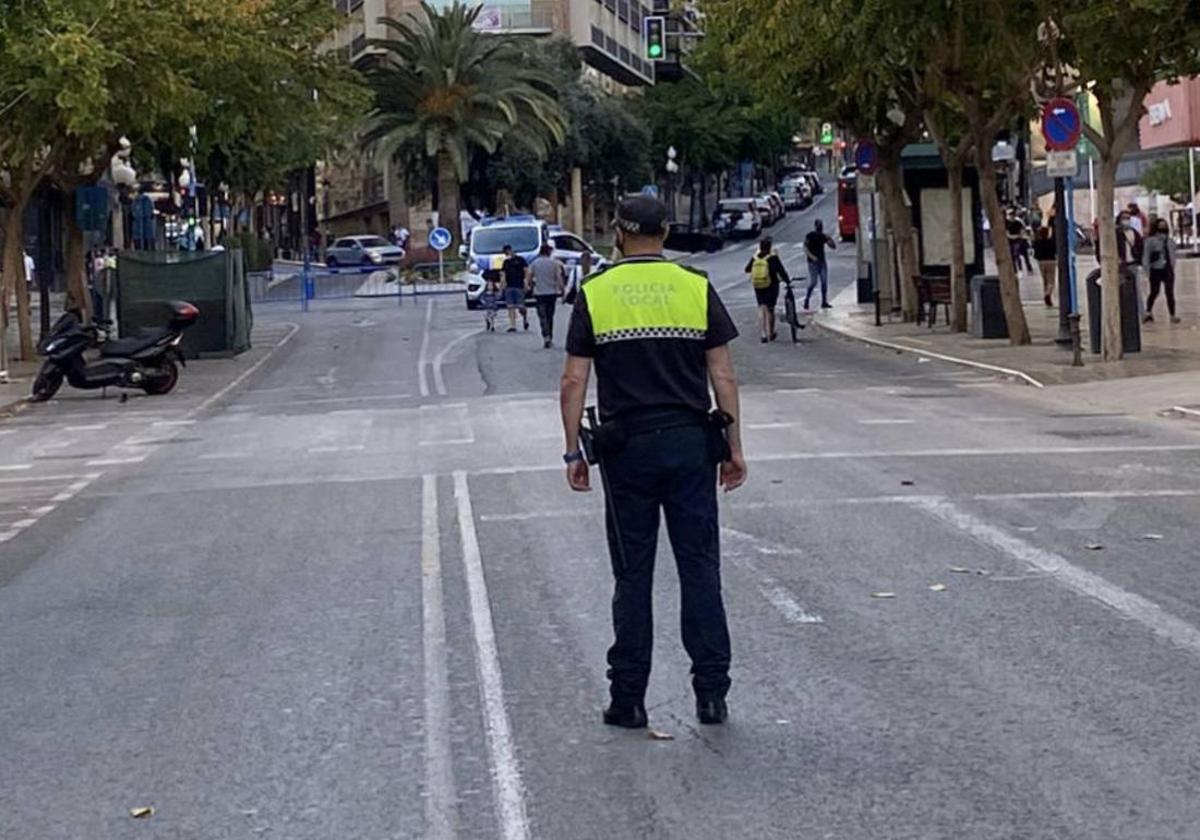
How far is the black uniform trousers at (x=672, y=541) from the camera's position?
7.46 m

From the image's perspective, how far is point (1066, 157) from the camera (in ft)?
85.2

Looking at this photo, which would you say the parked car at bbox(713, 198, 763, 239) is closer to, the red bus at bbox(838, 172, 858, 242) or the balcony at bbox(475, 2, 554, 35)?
the red bus at bbox(838, 172, 858, 242)

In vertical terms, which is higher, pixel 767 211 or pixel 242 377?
pixel 767 211

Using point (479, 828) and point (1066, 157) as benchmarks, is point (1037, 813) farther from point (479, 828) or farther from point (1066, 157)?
point (1066, 157)

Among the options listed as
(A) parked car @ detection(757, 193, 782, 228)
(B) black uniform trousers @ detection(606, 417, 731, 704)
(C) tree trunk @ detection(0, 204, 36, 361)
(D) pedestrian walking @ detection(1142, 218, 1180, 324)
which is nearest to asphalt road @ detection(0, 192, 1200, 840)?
(B) black uniform trousers @ detection(606, 417, 731, 704)

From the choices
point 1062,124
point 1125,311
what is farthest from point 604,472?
point 1125,311

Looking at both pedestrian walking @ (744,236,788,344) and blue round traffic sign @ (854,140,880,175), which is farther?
blue round traffic sign @ (854,140,880,175)

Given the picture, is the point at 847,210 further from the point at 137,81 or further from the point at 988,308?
the point at 137,81

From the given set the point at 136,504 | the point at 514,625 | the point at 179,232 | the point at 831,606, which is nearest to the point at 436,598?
the point at 514,625

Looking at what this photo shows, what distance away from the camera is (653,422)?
7.46 m

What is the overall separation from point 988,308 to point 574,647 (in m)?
23.4

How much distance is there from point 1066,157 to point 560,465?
11.5 meters

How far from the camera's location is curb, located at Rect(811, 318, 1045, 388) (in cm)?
2521

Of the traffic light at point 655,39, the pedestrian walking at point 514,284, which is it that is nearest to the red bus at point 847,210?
the traffic light at point 655,39
